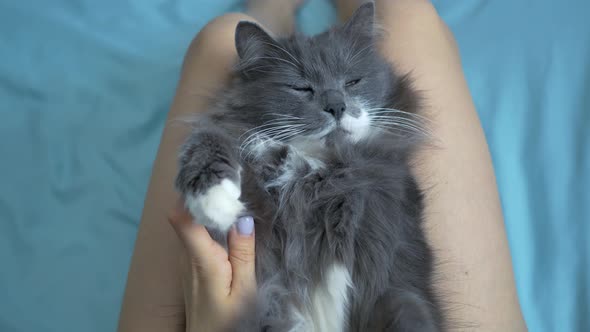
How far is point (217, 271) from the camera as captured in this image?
47.2 inches

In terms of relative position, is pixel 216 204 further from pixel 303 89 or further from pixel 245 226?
pixel 303 89

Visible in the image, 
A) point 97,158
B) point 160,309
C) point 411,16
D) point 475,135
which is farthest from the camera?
point 97,158

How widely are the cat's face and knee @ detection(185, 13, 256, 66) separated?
36 cm

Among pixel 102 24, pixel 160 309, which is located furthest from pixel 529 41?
pixel 102 24

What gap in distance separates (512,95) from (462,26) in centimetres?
45

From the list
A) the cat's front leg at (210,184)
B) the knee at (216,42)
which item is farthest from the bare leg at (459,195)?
the cat's front leg at (210,184)

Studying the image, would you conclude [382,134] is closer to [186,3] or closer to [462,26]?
[462,26]

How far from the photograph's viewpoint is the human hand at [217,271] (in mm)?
1149

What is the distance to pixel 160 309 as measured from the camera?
142 cm

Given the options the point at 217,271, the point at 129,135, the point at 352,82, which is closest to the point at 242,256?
the point at 217,271

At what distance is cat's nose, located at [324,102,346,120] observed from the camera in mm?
1290

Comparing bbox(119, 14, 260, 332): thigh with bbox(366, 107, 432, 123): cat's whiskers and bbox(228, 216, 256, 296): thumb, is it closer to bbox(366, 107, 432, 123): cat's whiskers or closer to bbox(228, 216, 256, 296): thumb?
bbox(228, 216, 256, 296): thumb

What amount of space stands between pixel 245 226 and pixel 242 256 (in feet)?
0.30

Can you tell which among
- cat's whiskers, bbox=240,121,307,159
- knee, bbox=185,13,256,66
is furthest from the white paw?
knee, bbox=185,13,256,66
